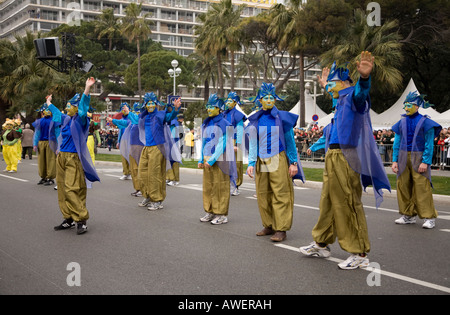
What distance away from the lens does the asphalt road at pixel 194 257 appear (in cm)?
472

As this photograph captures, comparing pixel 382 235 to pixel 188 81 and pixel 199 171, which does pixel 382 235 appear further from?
pixel 188 81

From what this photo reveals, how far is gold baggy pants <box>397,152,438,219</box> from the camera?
310 inches

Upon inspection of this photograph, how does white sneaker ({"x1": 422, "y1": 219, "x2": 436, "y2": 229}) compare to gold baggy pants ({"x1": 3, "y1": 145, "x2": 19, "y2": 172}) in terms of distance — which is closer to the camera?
white sneaker ({"x1": 422, "y1": 219, "x2": 436, "y2": 229})

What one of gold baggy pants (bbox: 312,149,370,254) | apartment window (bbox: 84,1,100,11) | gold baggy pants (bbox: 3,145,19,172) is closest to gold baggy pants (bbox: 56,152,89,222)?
gold baggy pants (bbox: 312,149,370,254)

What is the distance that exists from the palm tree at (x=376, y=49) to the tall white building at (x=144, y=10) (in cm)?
6002

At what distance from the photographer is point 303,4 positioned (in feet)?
105

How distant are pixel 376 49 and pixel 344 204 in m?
23.2

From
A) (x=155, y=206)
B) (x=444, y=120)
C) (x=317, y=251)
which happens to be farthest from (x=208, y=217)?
(x=444, y=120)

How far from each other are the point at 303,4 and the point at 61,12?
63650mm

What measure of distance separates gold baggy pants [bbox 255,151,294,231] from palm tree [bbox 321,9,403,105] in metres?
20.4

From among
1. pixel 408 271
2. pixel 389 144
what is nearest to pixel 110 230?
pixel 408 271

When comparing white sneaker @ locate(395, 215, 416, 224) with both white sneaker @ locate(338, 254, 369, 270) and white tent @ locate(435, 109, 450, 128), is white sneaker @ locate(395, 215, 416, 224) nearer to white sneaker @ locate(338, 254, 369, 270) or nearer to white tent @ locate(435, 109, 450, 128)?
white sneaker @ locate(338, 254, 369, 270)

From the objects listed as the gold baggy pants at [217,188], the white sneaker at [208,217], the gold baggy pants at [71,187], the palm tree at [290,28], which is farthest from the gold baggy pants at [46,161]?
the palm tree at [290,28]

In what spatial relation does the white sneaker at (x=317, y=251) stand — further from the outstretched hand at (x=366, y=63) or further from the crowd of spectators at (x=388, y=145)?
the crowd of spectators at (x=388, y=145)
